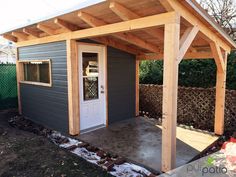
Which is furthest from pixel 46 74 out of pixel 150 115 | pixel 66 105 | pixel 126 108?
pixel 150 115

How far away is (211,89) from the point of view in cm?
516

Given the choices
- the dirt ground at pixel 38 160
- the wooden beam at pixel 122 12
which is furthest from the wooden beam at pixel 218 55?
the dirt ground at pixel 38 160

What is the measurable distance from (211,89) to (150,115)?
213 cm

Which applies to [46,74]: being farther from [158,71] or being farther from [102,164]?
[158,71]

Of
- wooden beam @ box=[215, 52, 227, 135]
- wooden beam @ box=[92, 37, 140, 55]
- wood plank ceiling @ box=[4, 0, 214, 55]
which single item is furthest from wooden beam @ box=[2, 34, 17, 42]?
Answer: wooden beam @ box=[215, 52, 227, 135]

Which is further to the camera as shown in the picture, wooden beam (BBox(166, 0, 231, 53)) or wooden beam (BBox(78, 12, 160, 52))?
wooden beam (BBox(78, 12, 160, 52))

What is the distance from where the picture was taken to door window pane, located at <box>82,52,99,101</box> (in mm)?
4766

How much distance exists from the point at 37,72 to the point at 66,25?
219cm

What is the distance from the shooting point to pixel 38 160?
337cm

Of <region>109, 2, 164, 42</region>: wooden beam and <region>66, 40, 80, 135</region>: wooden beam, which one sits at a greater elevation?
<region>109, 2, 164, 42</region>: wooden beam

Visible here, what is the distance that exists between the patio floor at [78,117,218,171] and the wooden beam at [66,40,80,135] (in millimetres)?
342

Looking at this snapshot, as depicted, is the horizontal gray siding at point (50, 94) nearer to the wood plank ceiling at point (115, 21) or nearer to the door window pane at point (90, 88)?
the wood plank ceiling at point (115, 21)

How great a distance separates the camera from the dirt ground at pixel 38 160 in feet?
9.76

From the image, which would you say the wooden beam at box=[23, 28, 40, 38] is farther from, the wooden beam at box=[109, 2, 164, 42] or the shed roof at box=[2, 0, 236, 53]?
the wooden beam at box=[109, 2, 164, 42]
